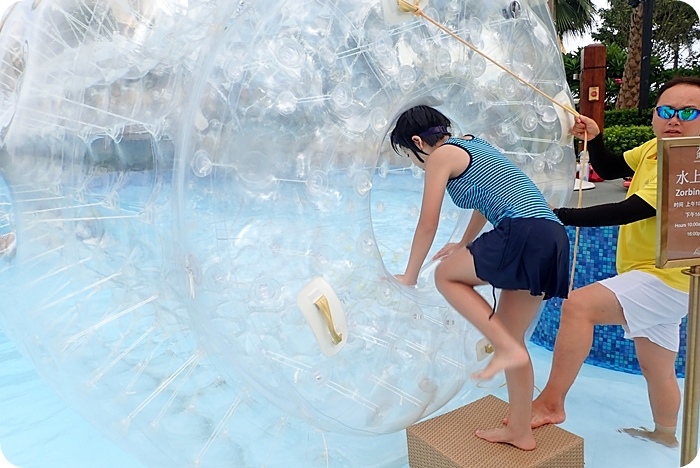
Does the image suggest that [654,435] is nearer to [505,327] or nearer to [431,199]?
[505,327]

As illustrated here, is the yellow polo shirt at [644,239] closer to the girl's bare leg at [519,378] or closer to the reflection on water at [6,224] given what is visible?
the girl's bare leg at [519,378]

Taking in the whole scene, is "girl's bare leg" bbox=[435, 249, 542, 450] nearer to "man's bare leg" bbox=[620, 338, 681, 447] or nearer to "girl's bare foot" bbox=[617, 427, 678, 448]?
"man's bare leg" bbox=[620, 338, 681, 447]

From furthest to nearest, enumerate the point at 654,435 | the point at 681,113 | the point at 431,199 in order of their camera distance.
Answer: the point at 654,435, the point at 681,113, the point at 431,199

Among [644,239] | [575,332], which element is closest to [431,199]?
[575,332]

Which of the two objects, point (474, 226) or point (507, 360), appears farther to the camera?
point (474, 226)

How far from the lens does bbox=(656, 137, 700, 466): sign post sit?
5.90 ft

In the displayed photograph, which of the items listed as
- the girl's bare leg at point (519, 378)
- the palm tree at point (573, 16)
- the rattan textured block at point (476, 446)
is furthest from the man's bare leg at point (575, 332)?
the palm tree at point (573, 16)

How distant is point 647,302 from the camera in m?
2.28

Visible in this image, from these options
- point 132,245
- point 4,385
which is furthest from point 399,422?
point 4,385

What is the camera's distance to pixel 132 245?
201cm

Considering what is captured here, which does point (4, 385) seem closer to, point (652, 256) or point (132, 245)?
point (132, 245)

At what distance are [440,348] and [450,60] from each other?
1021 mm

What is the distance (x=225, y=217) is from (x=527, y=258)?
89 centimetres

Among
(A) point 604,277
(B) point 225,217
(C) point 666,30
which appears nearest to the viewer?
(B) point 225,217
